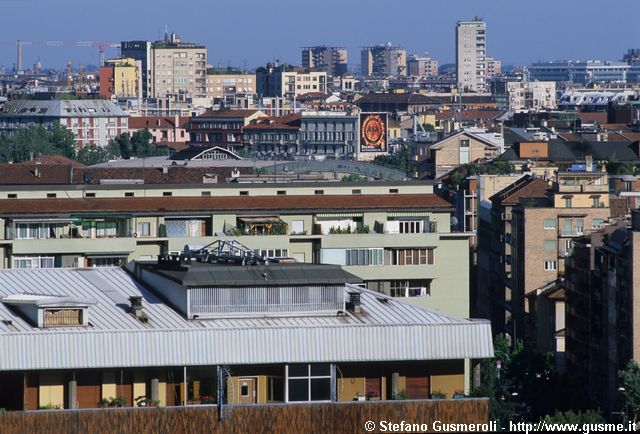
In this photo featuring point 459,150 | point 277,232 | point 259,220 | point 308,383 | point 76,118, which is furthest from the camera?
point 76,118

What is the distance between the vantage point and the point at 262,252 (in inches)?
1699

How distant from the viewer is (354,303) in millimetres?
25484

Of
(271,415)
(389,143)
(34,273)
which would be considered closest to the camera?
(271,415)

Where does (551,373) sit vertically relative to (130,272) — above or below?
below

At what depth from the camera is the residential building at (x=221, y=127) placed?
185 meters

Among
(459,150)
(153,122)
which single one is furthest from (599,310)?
(153,122)

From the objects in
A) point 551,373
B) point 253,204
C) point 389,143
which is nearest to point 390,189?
point 253,204

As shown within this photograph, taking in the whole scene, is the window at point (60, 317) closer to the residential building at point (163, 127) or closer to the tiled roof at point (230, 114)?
the tiled roof at point (230, 114)

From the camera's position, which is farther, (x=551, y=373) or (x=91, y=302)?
(x=551, y=373)

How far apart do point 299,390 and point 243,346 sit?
664mm

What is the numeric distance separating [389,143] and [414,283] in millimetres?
131120

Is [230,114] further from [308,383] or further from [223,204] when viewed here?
[308,383]

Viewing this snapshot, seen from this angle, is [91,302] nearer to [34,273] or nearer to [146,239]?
[34,273]

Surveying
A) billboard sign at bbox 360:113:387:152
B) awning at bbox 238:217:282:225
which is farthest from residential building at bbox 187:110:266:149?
awning at bbox 238:217:282:225
